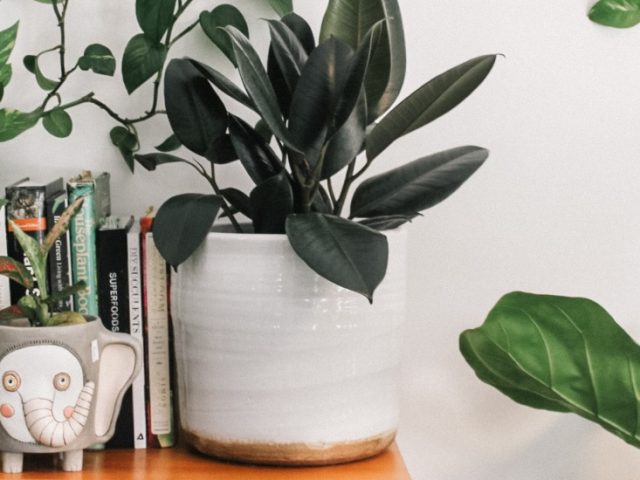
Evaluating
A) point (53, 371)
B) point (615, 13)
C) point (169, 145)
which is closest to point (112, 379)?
point (53, 371)

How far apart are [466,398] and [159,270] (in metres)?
0.44

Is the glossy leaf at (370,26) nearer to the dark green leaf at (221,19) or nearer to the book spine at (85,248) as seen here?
the dark green leaf at (221,19)

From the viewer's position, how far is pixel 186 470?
99 cm

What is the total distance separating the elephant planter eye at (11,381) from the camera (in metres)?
0.91

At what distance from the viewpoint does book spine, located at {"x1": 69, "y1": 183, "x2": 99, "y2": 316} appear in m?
1.02

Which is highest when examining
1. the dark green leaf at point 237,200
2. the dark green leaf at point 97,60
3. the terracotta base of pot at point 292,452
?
the dark green leaf at point 97,60

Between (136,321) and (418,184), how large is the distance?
1.10 ft

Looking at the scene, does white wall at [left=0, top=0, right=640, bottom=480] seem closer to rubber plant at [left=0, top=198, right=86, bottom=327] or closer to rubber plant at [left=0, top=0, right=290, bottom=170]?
rubber plant at [left=0, top=0, right=290, bottom=170]

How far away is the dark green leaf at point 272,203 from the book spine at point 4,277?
0.27m

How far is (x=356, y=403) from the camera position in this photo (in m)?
0.98

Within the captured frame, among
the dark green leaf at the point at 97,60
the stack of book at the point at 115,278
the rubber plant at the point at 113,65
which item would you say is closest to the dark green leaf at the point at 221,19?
the rubber plant at the point at 113,65

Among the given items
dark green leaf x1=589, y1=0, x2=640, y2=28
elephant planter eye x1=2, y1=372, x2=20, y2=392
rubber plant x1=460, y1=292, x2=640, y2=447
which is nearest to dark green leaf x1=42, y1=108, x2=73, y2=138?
elephant planter eye x1=2, y1=372, x2=20, y2=392

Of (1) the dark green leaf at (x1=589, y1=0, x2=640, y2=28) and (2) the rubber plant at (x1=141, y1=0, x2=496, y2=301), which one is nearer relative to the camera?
(2) the rubber plant at (x1=141, y1=0, x2=496, y2=301)

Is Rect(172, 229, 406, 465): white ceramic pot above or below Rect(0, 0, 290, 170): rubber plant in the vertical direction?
below
